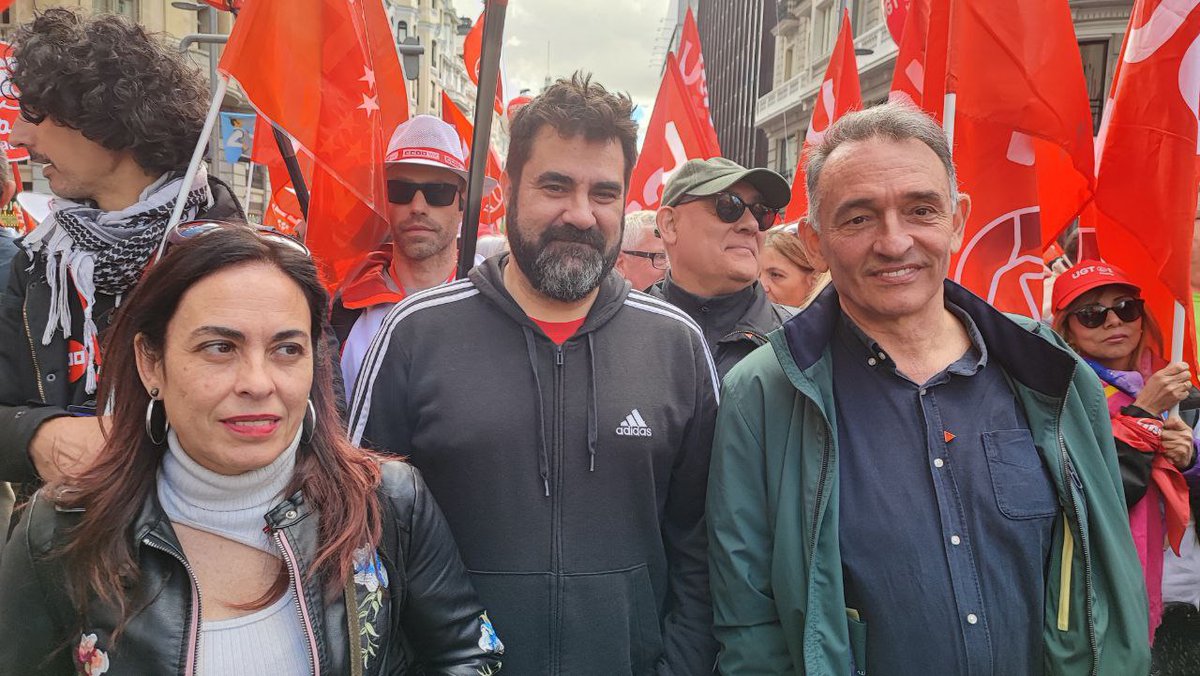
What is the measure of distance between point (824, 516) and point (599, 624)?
678 millimetres

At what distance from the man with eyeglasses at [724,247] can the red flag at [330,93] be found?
4.58ft

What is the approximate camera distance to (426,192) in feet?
12.1

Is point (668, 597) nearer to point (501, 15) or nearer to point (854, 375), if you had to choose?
point (854, 375)

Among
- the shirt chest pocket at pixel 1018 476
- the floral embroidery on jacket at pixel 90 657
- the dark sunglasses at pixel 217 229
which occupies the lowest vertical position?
the floral embroidery on jacket at pixel 90 657

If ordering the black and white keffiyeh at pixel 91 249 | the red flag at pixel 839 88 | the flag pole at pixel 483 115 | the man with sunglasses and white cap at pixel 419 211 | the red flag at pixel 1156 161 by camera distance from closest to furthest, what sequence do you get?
the black and white keffiyeh at pixel 91 249, the flag pole at pixel 483 115, the red flag at pixel 1156 161, the man with sunglasses and white cap at pixel 419 211, the red flag at pixel 839 88

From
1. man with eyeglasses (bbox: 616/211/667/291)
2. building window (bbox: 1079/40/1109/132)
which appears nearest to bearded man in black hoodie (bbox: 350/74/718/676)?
man with eyeglasses (bbox: 616/211/667/291)

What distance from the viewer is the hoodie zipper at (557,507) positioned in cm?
212

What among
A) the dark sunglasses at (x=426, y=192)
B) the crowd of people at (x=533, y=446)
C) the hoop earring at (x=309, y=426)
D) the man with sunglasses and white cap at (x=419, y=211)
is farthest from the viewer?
the dark sunglasses at (x=426, y=192)

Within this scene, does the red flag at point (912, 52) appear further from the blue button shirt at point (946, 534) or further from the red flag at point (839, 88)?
the blue button shirt at point (946, 534)

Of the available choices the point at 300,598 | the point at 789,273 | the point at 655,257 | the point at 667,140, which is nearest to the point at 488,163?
the point at 667,140

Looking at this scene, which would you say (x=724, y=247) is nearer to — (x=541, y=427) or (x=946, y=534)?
(x=541, y=427)

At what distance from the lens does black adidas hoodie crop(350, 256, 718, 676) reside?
7.01 ft

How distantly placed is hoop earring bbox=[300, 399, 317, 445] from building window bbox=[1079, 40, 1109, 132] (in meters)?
20.1

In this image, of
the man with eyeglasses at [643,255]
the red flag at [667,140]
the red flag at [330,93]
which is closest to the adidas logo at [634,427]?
the red flag at [330,93]
